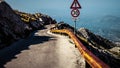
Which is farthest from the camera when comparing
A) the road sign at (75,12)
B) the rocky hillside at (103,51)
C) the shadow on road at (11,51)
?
the rocky hillside at (103,51)

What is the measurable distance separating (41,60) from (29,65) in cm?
196

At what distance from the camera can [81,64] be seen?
63.2 ft

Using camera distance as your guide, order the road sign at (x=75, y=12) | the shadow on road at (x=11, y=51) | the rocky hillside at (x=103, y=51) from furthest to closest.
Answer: the rocky hillside at (x=103, y=51) → the road sign at (x=75, y=12) → the shadow on road at (x=11, y=51)

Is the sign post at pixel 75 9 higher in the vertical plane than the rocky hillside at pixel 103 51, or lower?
higher

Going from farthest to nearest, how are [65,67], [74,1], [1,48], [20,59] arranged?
[1,48], [74,1], [20,59], [65,67]

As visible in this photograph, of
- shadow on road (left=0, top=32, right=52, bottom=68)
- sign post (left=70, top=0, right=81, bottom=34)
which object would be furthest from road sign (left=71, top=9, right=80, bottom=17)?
shadow on road (left=0, top=32, right=52, bottom=68)

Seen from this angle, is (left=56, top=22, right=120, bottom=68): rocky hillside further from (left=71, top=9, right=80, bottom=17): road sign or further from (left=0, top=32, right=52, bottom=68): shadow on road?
(left=0, top=32, right=52, bottom=68): shadow on road

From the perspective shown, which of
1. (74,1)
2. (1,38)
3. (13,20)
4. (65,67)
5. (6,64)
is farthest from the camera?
(13,20)

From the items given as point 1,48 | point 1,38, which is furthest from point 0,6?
point 1,48

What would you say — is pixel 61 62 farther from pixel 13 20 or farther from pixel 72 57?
pixel 13 20

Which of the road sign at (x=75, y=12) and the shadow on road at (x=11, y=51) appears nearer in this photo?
the shadow on road at (x=11, y=51)

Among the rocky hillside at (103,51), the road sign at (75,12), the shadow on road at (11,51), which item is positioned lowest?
the rocky hillside at (103,51)

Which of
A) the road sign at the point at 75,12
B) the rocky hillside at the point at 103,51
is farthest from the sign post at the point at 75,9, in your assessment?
the rocky hillside at the point at 103,51

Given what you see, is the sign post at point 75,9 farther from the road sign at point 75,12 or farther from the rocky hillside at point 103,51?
the rocky hillside at point 103,51
